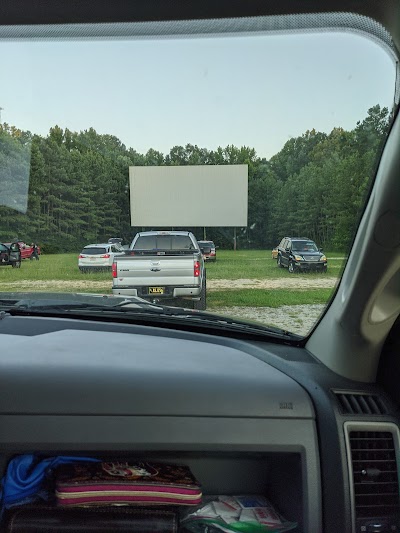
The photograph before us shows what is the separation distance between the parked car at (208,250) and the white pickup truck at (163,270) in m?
0.04

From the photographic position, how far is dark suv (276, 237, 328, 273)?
3.57 m

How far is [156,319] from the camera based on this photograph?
11.8 feet

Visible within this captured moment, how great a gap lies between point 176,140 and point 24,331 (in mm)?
1466

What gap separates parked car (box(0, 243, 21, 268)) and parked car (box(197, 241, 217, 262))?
4.24 ft

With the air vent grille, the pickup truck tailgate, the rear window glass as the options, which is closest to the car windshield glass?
the pickup truck tailgate

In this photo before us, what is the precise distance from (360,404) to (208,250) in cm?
175

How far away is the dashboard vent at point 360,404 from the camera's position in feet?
9.58

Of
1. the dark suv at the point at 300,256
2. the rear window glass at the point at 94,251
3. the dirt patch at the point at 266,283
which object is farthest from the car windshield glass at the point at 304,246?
the rear window glass at the point at 94,251

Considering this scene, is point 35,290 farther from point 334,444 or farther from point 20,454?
point 334,444

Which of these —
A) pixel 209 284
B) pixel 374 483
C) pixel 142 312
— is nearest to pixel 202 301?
pixel 209 284

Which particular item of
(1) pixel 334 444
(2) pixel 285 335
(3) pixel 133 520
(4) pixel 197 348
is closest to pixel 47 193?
(4) pixel 197 348

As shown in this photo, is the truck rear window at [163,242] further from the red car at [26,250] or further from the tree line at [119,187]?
the red car at [26,250]

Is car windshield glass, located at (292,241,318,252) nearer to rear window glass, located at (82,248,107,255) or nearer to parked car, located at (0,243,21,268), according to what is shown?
rear window glass, located at (82,248,107,255)

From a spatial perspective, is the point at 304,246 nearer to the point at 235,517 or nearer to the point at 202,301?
the point at 202,301
